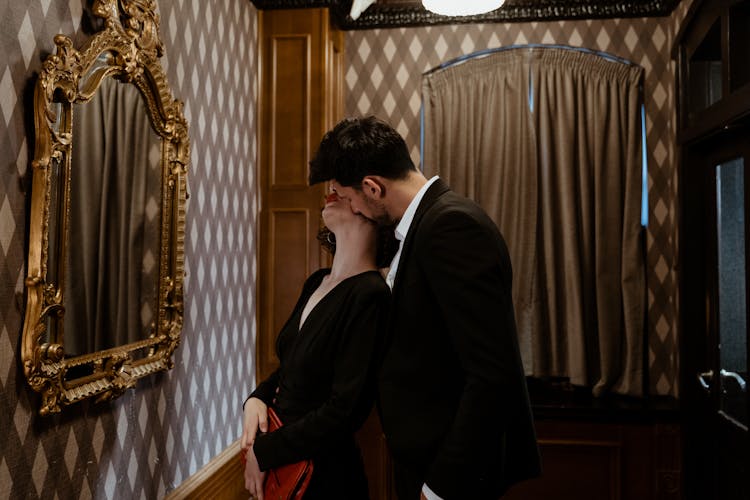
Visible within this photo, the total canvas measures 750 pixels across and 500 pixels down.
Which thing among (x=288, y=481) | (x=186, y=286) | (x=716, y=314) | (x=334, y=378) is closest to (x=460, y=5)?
(x=186, y=286)

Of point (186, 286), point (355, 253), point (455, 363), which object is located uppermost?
point (355, 253)

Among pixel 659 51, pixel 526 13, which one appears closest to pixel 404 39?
pixel 526 13

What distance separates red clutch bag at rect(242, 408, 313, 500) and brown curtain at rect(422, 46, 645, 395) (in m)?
2.16

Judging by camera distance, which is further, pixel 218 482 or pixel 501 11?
pixel 501 11

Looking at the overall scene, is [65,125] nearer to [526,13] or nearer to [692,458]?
[526,13]

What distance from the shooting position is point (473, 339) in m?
1.35

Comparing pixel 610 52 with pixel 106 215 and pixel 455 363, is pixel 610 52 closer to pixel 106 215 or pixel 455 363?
pixel 455 363

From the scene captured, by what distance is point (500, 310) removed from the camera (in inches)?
53.1

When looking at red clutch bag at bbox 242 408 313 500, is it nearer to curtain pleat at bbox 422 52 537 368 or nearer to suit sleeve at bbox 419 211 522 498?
suit sleeve at bbox 419 211 522 498

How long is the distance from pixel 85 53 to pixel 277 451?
3.80ft

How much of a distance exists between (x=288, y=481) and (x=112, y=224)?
88 cm

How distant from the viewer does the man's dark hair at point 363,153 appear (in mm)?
1591

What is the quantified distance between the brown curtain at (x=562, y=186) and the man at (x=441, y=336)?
6.83 feet

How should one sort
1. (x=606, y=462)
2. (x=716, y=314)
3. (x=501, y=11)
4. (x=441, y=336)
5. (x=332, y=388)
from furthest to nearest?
(x=501, y=11) → (x=606, y=462) → (x=716, y=314) → (x=332, y=388) → (x=441, y=336)
